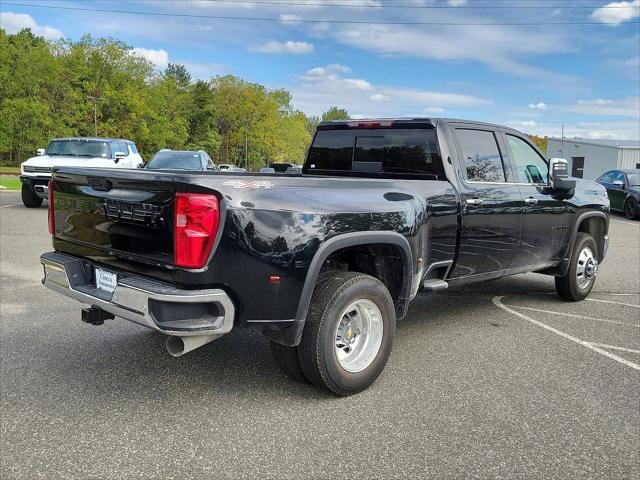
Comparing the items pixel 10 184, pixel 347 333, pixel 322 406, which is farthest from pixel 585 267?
pixel 10 184

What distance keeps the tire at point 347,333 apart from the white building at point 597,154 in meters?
A: 39.2

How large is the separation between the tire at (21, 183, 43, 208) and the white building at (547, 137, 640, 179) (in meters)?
34.7

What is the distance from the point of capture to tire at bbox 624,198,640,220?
16.9m

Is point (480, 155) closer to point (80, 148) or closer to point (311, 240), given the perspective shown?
point (311, 240)

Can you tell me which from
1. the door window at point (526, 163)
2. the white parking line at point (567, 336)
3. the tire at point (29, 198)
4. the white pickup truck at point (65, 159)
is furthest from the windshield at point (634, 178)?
the tire at point (29, 198)

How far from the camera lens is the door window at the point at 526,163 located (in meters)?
5.52

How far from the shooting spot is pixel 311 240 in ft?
11.3

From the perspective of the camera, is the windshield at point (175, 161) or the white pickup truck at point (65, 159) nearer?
the white pickup truck at point (65, 159)

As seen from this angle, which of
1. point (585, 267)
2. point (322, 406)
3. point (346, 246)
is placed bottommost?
point (322, 406)

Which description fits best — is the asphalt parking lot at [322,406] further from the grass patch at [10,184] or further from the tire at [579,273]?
the grass patch at [10,184]

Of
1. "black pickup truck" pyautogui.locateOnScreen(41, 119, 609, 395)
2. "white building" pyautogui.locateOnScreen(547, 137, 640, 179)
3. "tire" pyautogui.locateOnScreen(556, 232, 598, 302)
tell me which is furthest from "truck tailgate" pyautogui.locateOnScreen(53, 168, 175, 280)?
"white building" pyautogui.locateOnScreen(547, 137, 640, 179)

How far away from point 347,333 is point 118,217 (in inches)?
66.0

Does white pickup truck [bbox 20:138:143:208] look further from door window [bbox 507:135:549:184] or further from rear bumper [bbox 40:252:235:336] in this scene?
rear bumper [bbox 40:252:235:336]

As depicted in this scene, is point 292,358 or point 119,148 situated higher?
point 119,148
